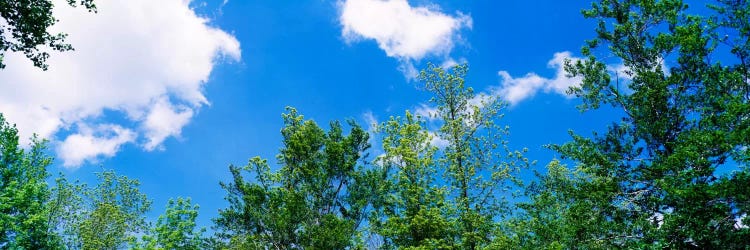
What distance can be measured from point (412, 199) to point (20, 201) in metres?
20.2

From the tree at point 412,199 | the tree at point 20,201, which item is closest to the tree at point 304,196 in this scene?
the tree at point 412,199

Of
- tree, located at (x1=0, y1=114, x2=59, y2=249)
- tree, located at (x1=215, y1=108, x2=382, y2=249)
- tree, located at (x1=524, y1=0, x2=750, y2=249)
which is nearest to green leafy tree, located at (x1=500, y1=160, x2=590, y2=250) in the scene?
tree, located at (x1=524, y1=0, x2=750, y2=249)

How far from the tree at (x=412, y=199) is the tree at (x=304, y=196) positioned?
4.75ft

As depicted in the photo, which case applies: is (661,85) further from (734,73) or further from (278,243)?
(278,243)

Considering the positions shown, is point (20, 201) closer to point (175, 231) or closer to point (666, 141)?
→ point (175, 231)

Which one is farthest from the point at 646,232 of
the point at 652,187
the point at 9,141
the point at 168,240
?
the point at 9,141

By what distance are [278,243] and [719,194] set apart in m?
18.4

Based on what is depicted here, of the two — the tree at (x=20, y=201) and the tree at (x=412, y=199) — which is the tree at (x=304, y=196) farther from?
the tree at (x=20, y=201)

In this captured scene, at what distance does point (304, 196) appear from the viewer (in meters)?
25.4

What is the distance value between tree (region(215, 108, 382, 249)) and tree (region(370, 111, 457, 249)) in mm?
1448

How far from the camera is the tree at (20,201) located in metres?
24.9

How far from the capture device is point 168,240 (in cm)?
2905

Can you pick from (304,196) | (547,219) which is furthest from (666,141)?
(304,196)

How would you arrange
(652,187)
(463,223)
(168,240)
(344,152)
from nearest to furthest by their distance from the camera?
(652,187), (463,223), (344,152), (168,240)
